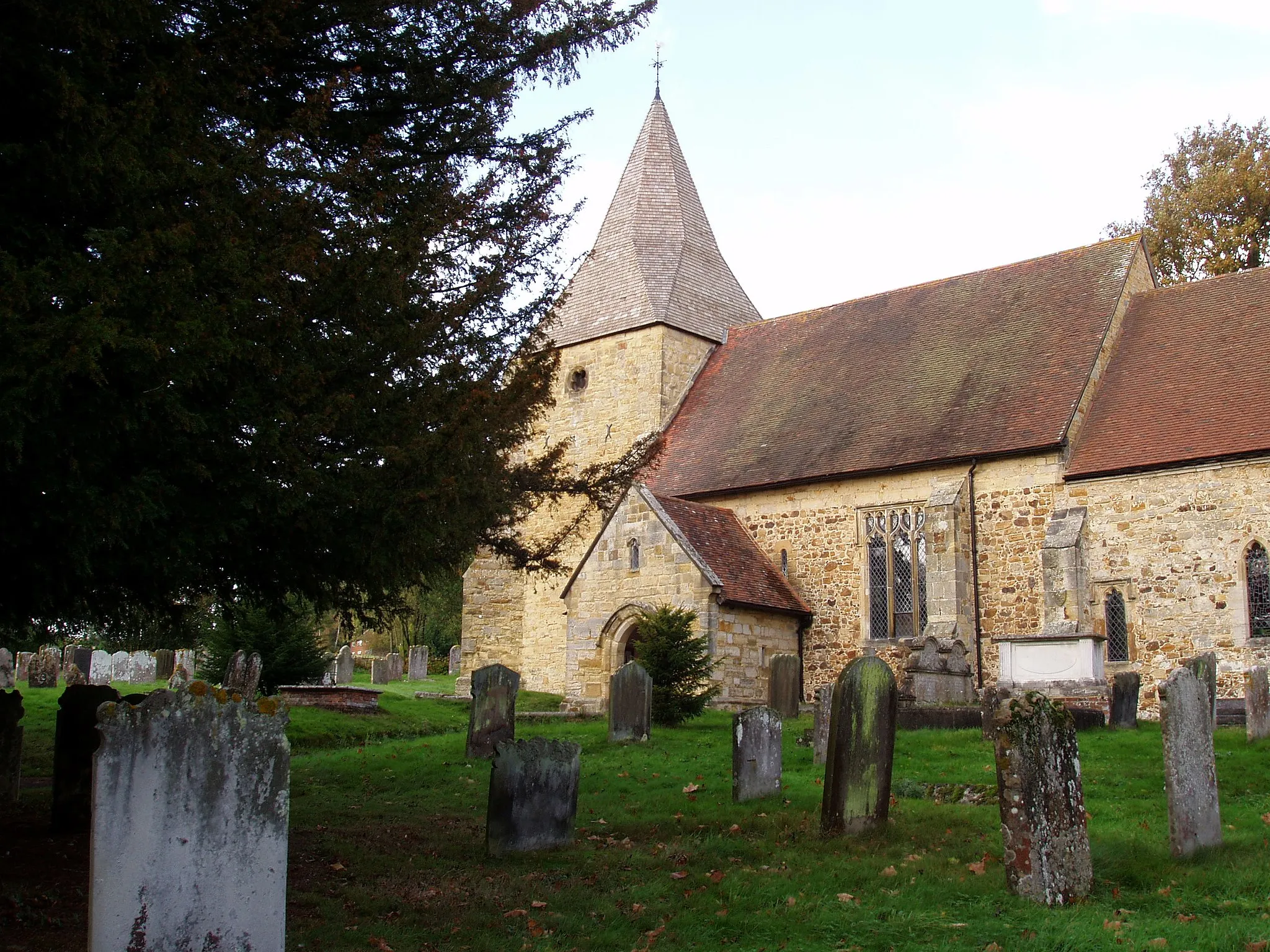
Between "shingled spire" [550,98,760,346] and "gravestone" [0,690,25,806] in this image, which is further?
"shingled spire" [550,98,760,346]

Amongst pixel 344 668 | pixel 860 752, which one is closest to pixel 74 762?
pixel 860 752

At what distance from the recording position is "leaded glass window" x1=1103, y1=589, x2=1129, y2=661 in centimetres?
1730

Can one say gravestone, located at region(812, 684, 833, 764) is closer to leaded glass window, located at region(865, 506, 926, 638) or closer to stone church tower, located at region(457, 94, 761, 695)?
leaded glass window, located at region(865, 506, 926, 638)

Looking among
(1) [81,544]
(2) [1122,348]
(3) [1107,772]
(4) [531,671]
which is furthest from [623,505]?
(1) [81,544]

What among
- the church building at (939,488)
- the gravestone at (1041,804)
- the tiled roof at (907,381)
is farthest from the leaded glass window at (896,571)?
the gravestone at (1041,804)

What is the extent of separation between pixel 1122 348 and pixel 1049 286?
2328mm

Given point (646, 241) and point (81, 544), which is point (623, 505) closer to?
point (646, 241)

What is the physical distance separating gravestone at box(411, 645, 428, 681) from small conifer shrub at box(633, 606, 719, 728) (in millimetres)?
17606

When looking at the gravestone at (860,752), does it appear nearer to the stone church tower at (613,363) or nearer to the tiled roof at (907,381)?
the tiled roof at (907,381)

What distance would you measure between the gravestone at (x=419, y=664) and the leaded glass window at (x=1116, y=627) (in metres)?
19.8

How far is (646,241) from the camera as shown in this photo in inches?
1064

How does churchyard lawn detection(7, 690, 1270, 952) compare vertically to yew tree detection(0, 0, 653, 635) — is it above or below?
below

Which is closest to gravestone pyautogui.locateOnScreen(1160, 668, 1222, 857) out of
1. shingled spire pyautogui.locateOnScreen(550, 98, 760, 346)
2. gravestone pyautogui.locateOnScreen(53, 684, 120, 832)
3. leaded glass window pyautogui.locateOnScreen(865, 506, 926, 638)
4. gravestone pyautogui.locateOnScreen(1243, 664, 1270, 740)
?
gravestone pyautogui.locateOnScreen(1243, 664, 1270, 740)

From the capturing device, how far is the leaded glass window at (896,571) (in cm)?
1953
